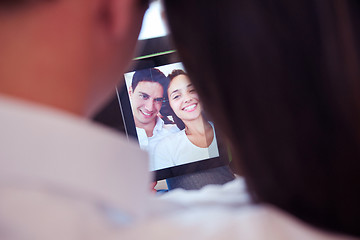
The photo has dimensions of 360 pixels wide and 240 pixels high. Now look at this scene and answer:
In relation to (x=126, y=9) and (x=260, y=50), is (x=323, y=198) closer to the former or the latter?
(x=260, y=50)

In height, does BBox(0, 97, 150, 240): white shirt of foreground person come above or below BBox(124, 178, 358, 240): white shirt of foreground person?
above

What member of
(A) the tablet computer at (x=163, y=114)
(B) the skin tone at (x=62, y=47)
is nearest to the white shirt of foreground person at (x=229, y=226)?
(B) the skin tone at (x=62, y=47)

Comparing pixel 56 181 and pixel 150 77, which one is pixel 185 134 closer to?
pixel 150 77

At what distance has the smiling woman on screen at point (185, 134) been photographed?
912mm

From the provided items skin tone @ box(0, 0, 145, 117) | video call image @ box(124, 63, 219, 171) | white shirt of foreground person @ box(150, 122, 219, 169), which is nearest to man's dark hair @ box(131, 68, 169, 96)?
video call image @ box(124, 63, 219, 171)

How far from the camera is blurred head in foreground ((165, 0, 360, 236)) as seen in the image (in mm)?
297

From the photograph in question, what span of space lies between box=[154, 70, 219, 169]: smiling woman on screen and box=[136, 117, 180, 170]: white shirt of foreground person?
0.01m

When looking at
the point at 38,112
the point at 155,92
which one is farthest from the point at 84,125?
the point at 155,92

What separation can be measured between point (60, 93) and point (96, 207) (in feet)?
0.33

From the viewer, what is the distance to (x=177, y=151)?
0.95m

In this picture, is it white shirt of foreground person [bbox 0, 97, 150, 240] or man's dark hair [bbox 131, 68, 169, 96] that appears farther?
man's dark hair [bbox 131, 68, 169, 96]

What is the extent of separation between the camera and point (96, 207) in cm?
28

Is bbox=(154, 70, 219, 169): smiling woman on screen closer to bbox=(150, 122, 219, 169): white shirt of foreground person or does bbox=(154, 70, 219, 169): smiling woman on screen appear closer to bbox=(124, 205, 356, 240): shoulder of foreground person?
bbox=(150, 122, 219, 169): white shirt of foreground person

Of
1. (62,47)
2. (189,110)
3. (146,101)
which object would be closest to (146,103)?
(146,101)
